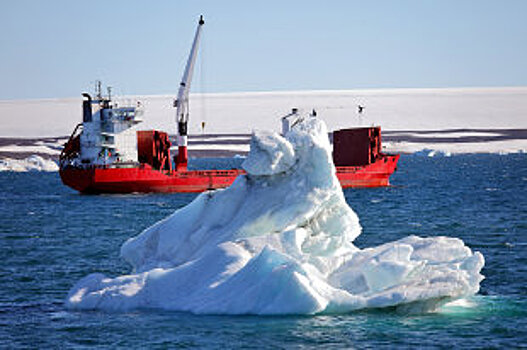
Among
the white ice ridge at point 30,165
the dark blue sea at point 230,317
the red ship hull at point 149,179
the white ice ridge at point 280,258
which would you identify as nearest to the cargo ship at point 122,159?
the red ship hull at point 149,179

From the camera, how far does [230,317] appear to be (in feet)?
53.0

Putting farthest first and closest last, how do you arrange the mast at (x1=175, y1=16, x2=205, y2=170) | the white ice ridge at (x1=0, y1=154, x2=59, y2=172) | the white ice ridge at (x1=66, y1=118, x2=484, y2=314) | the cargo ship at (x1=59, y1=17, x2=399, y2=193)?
the white ice ridge at (x1=0, y1=154, x2=59, y2=172) → the mast at (x1=175, y1=16, x2=205, y2=170) → the cargo ship at (x1=59, y1=17, x2=399, y2=193) → the white ice ridge at (x1=66, y1=118, x2=484, y2=314)

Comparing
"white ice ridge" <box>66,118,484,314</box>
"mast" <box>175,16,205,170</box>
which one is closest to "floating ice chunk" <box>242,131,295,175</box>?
"white ice ridge" <box>66,118,484,314</box>

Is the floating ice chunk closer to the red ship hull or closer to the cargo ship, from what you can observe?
the cargo ship

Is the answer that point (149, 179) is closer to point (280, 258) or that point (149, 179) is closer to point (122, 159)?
point (122, 159)

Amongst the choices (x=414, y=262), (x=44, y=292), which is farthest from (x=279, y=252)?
(x=44, y=292)

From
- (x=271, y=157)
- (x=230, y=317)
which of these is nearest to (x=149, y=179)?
(x=271, y=157)

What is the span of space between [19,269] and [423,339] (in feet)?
47.1

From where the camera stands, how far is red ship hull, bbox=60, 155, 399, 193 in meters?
58.8

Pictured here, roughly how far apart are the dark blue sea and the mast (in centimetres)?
1501

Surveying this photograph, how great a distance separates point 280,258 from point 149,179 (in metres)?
44.8

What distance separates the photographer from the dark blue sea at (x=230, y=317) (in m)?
15.1

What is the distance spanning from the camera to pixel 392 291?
1599cm

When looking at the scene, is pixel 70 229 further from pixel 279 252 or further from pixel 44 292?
pixel 279 252
